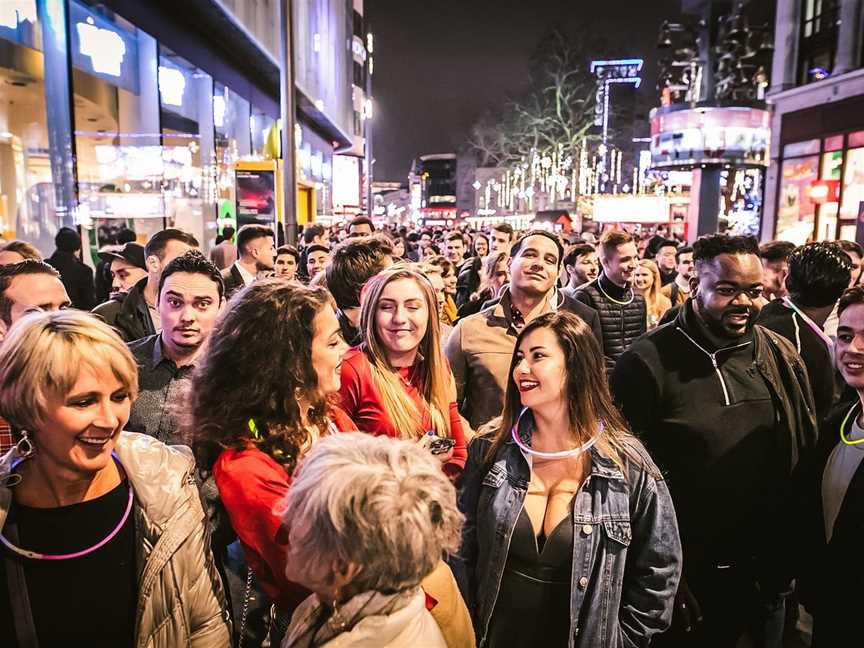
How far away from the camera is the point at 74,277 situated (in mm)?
7262

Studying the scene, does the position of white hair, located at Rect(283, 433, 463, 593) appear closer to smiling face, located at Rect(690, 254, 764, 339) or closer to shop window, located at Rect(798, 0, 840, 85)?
smiling face, located at Rect(690, 254, 764, 339)

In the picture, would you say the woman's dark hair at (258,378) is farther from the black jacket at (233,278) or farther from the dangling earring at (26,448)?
the black jacket at (233,278)

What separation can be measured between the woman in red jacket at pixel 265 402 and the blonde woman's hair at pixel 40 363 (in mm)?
432

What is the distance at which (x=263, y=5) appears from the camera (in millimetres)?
18484

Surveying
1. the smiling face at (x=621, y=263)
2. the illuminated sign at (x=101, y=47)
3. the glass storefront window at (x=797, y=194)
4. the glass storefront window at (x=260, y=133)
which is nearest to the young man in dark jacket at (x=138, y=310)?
the smiling face at (x=621, y=263)

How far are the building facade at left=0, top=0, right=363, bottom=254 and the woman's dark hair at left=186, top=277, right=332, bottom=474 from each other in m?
8.51

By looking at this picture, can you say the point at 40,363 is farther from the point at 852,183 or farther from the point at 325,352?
the point at 852,183

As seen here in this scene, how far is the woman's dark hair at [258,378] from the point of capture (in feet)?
6.98

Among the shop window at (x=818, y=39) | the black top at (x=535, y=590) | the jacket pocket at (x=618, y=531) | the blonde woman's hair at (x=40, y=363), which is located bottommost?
the black top at (x=535, y=590)

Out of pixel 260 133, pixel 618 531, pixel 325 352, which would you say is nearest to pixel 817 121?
pixel 260 133

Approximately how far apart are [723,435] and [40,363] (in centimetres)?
296

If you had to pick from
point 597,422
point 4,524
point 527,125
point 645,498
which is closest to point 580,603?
point 645,498

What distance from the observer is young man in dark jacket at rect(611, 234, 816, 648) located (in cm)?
319

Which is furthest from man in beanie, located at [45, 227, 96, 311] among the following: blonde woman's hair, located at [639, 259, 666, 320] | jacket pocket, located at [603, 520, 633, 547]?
jacket pocket, located at [603, 520, 633, 547]
